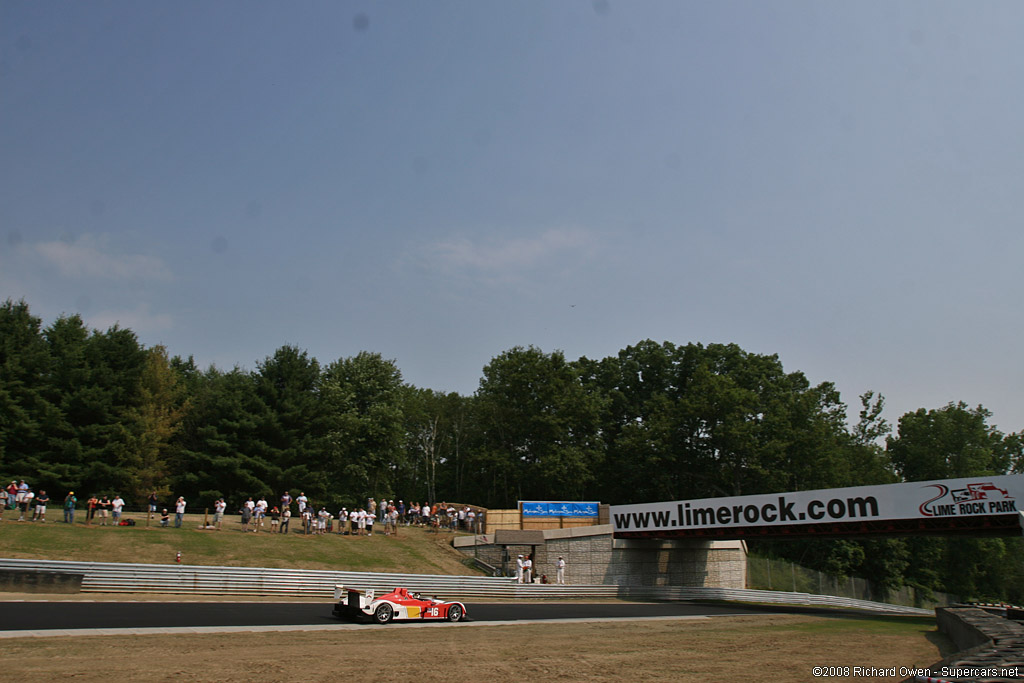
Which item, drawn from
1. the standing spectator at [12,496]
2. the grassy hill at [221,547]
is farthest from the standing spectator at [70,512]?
the standing spectator at [12,496]

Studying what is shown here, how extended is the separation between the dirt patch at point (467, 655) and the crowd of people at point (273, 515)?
20.8m

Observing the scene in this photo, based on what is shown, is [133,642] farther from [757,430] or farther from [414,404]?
[414,404]

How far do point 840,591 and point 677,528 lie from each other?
602 inches

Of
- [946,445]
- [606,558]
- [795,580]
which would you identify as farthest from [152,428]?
[946,445]

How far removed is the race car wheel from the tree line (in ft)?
126

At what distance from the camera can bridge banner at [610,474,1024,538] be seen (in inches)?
1138

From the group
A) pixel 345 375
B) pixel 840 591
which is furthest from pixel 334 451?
pixel 840 591

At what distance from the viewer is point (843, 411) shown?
7875cm

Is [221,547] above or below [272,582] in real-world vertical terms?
above

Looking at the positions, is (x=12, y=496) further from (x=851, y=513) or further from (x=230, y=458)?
(x=851, y=513)

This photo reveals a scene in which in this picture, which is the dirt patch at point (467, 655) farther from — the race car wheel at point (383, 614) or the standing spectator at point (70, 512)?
the standing spectator at point (70, 512)

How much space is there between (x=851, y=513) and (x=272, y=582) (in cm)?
2582

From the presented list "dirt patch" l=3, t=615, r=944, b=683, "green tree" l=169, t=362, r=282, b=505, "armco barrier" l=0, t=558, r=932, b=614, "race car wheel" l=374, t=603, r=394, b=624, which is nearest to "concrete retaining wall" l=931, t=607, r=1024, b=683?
"dirt patch" l=3, t=615, r=944, b=683

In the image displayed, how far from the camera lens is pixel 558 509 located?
4491cm
